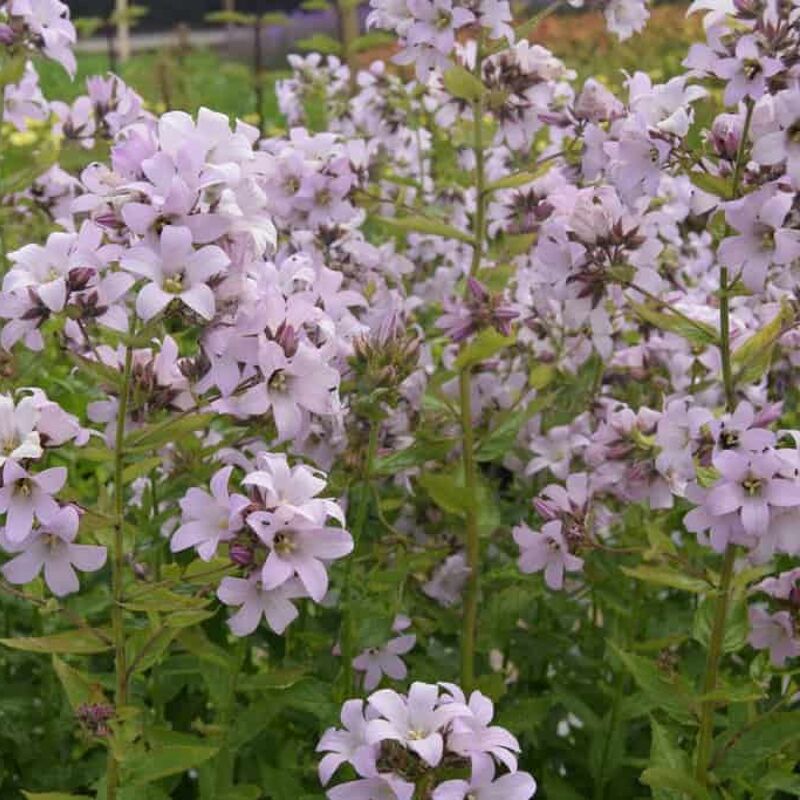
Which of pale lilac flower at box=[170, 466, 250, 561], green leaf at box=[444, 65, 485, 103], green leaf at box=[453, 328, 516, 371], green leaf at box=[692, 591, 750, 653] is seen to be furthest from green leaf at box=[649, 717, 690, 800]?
green leaf at box=[444, 65, 485, 103]

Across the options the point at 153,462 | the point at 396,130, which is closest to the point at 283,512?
the point at 153,462

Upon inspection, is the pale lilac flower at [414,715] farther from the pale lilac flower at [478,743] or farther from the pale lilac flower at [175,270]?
the pale lilac flower at [175,270]

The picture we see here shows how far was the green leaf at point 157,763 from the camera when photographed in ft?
6.51

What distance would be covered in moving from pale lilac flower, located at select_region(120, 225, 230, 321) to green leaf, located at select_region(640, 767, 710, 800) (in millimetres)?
929

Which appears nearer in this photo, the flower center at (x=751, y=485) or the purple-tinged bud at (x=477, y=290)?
the flower center at (x=751, y=485)

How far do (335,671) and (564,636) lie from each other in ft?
1.70

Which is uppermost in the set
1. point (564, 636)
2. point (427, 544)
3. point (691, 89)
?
point (691, 89)

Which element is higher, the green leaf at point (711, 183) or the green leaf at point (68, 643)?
the green leaf at point (711, 183)

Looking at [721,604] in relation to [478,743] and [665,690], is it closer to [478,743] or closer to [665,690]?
[665,690]

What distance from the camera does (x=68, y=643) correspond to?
1972 millimetres

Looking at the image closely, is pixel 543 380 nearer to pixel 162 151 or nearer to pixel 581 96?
pixel 581 96

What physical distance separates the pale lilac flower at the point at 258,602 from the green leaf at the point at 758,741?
0.78 meters

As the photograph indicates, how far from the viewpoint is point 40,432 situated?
192 centimetres

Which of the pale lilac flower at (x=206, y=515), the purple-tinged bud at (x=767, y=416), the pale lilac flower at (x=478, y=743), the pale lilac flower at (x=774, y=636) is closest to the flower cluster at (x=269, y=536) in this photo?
the pale lilac flower at (x=206, y=515)
